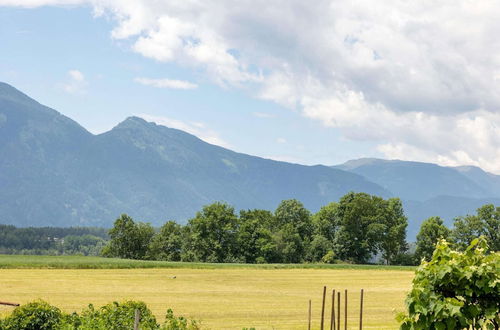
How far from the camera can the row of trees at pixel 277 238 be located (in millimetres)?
110562

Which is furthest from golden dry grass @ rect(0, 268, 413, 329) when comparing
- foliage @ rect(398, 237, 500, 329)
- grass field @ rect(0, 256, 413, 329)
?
foliage @ rect(398, 237, 500, 329)

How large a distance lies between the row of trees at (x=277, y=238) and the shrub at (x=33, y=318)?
90.4 metres

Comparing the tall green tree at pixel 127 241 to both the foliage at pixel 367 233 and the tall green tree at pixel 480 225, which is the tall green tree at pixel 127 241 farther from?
the tall green tree at pixel 480 225

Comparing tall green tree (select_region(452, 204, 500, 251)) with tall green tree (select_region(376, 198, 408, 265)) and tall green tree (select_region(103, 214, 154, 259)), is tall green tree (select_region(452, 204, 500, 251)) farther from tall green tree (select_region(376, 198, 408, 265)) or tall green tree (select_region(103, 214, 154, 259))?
tall green tree (select_region(103, 214, 154, 259))

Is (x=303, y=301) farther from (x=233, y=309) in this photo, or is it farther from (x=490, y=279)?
(x=490, y=279)

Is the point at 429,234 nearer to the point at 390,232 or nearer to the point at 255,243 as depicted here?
the point at 390,232

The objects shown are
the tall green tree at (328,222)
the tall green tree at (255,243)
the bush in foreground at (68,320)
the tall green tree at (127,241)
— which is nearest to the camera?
the bush in foreground at (68,320)

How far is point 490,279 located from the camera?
1064 centimetres

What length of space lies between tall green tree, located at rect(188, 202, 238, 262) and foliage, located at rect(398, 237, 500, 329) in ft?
324

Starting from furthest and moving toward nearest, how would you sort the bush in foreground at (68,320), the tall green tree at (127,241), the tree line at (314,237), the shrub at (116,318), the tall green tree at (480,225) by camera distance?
the tall green tree at (127,241) < the tree line at (314,237) < the tall green tree at (480,225) < the bush in foreground at (68,320) < the shrub at (116,318)

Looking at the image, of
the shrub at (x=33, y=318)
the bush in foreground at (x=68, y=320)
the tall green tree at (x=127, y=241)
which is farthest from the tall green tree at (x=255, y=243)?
the shrub at (x=33, y=318)

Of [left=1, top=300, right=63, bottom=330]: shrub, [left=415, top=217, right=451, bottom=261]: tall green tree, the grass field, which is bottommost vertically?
the grass field

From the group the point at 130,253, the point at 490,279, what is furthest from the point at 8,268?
the point at 490,279

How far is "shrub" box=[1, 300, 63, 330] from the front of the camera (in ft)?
58.9
